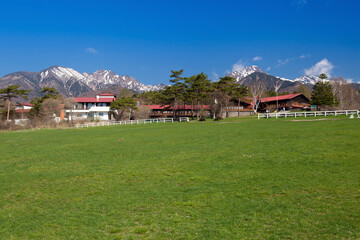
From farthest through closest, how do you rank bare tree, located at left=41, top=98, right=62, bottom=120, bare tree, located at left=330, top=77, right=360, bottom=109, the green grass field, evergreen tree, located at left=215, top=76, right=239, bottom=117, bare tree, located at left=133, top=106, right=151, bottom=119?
bare tree, located at left=133, top=106, right=151, bottom=119
bare tree, located at left=330, top=77, right=360, bottom=109
evergreen tree, located at left=215, top=76, right=239, bottom=117
bare tree, located at left=41, top=98, right=62, bottom=120
the green grass field

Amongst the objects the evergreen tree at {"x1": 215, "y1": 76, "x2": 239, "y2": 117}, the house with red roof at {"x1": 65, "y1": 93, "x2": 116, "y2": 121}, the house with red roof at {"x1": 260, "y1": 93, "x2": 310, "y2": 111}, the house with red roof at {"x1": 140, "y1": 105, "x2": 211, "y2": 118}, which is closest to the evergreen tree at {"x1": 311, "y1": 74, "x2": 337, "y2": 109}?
the house with red roof at {"x1": 260, "y1": 93, "x2": 310, "y2": 111}

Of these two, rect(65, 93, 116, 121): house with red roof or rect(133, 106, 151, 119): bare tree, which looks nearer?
rect(133, 106, 151, 119): bare tree

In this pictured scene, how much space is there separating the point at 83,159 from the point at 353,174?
1321 cm

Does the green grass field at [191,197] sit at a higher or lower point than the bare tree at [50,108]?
lower

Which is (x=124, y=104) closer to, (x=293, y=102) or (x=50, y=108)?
(x=50, y=108)

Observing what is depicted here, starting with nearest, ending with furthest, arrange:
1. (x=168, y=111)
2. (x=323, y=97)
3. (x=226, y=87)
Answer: (x=323, y=97)
(x=226, y=87)
(x=168, y=111)

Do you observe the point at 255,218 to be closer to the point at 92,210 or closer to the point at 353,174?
the point at 92,210

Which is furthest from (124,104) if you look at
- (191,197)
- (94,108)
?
(191,197)

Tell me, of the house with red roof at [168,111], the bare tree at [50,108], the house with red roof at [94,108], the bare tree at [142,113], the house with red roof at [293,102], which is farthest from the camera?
the house with red roof at [168,111]

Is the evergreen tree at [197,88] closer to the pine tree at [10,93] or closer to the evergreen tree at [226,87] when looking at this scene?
the evergreen tree at [226,87]

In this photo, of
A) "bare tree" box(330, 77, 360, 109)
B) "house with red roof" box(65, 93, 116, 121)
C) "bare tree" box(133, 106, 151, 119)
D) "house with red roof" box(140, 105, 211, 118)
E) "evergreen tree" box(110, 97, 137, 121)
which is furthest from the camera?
"house with red roof" box(140, 105, 211, 118)

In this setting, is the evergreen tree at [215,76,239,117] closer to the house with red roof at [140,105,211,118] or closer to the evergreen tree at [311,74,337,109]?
the house with red roof at [140,105,211,118]

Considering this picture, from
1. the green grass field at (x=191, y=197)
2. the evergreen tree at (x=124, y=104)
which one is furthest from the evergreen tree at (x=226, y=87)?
the green grass field at (x=191, y=197)

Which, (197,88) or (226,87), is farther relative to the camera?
(226,87)
